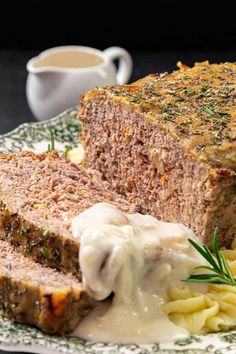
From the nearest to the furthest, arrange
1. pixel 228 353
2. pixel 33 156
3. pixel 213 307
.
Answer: pixel 228 353 → pixel 213 307 → pixel 33 156

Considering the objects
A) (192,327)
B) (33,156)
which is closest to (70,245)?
(192,327)

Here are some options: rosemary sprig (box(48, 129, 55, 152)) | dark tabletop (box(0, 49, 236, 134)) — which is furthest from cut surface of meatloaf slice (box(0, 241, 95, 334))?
dark tabletop (box(0, 49, 236, 134))

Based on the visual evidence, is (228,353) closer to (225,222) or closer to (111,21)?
(225,222)

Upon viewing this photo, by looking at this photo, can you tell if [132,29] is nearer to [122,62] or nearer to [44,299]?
[122,62]

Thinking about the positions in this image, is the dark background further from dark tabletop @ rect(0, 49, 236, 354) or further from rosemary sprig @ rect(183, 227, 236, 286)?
rosemary sprig @ rect(183, 227, 236, 286)

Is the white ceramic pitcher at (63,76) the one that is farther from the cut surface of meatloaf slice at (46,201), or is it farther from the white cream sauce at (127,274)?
the white cream sauce at (127,274)

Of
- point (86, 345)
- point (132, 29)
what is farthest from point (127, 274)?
point (132, 29)
